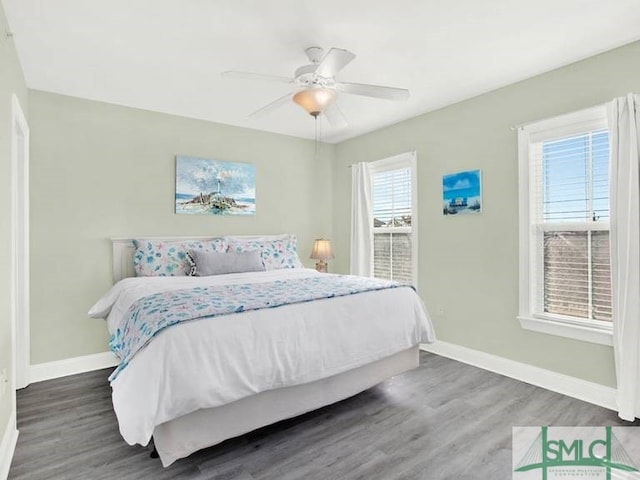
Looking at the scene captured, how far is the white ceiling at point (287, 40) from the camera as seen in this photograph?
2111 mm

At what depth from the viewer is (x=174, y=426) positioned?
1.78 m

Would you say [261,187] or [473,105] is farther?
[261,187]

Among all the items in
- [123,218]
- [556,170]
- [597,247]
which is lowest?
[597,247]

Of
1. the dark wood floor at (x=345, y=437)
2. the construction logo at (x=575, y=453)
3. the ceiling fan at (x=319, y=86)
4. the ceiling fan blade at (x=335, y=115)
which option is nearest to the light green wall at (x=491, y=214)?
the dark wood floor at (x=345, y=437)

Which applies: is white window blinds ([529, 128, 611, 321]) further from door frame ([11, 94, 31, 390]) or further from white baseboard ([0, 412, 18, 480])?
door frame ([11, 94, 31, 390])

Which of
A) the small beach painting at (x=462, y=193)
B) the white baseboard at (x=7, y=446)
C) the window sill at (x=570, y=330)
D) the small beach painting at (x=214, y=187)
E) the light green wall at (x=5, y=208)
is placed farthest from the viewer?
the small beach painting at (x=214, y=187)

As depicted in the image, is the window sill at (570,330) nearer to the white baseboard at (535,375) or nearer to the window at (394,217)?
the white baseboard at (535,375)

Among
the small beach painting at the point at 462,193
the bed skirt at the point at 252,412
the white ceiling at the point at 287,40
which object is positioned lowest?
the bed skirt at the point at 252,412

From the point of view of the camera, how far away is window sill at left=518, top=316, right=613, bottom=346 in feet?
8.57

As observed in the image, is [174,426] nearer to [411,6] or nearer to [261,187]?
[411,6]

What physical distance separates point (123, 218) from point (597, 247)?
411 cm

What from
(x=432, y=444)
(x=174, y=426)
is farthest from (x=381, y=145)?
(x=174, y=426)

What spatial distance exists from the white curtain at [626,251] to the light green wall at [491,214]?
212 millimetres

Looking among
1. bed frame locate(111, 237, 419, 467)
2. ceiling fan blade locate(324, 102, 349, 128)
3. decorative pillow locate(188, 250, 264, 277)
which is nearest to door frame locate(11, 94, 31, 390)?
decorative pillow locate(188, 250, 264, 277)
